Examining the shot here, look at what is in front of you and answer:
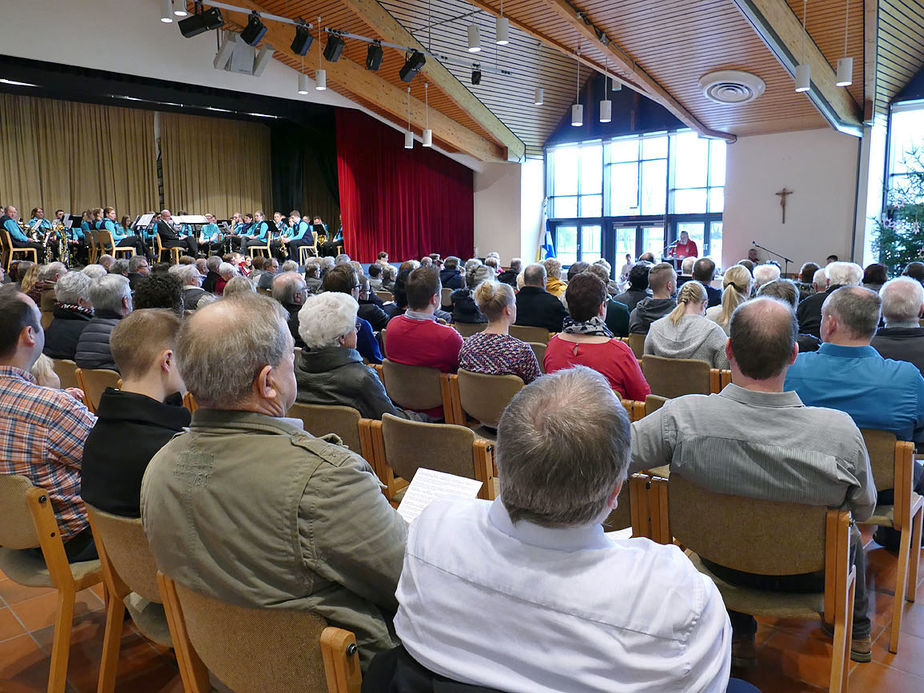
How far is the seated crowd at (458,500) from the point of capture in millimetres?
960

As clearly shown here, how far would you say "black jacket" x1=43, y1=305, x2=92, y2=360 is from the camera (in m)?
4.48

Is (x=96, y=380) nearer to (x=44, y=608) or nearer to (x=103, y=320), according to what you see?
(x=103, y=320)

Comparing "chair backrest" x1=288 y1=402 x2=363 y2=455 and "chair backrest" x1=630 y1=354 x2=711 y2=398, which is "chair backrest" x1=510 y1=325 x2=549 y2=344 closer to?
"chair backrest" x1=630 y1=354 x2=711 y2=398

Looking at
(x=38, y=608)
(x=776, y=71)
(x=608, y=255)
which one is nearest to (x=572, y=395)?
(x=38, y=608)

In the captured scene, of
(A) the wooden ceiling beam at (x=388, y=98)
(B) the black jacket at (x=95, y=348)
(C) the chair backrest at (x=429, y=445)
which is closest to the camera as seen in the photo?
(C) the chair backrest at (x=429, y=445)

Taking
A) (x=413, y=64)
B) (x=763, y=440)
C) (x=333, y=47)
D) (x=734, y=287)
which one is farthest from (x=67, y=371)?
(x=413, y=64)

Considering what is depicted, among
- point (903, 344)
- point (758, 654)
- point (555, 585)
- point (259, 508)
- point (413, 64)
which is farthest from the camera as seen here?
point (413, 64)

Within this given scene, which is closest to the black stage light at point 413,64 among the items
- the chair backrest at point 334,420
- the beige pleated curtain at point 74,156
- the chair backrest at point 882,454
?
the beige pleated curtain at point 74,156

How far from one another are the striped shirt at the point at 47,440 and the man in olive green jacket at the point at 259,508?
34.3 inches

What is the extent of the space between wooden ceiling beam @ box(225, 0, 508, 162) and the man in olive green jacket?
38.9ft

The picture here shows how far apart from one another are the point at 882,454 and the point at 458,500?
6.33 feet

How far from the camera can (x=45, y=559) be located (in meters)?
2.06

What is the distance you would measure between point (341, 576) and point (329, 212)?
732 inches

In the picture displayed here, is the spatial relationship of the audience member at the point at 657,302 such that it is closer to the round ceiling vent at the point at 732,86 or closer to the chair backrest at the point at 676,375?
the chair backrest at the point at 676,375
